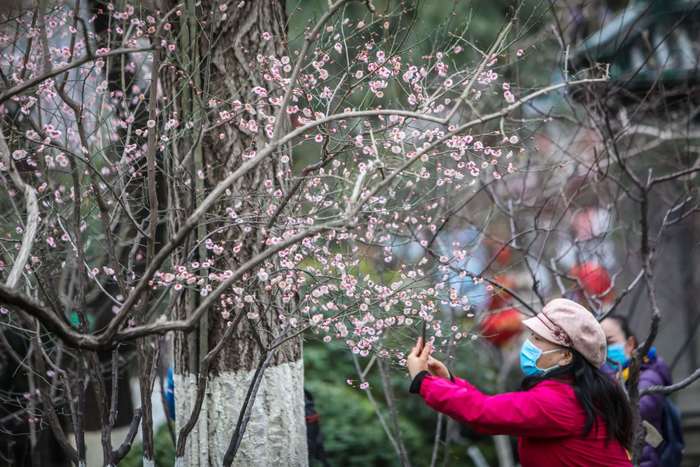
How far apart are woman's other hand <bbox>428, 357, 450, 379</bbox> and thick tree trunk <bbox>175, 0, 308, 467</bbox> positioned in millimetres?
816

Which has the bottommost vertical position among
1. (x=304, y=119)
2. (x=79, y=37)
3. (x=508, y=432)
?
(x=508, y=432)

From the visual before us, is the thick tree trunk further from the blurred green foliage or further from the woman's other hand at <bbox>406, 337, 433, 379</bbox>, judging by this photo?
the blurred green foliage

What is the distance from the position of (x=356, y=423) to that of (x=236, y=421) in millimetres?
4593

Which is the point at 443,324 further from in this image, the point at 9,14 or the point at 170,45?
the point at 9,14

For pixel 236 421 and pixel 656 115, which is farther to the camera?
pixel 656 115

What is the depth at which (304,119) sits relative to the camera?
409cm

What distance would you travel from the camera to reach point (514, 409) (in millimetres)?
3148

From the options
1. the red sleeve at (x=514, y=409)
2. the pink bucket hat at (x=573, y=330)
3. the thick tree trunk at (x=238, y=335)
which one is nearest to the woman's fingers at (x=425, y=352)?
the red sleeve at (x=514, y=409)

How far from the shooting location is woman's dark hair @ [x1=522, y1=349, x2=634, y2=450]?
3.20m

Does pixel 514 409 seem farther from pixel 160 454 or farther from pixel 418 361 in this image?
pixel 160 454

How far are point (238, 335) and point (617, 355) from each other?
8.17 feet

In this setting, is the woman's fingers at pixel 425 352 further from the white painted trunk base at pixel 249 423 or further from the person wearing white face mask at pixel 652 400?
the person wearing white face mask at pixel 652 400

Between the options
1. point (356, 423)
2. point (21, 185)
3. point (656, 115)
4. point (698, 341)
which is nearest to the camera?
point (21, 185)

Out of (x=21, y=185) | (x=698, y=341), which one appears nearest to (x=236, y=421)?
(x=21, y=185)
